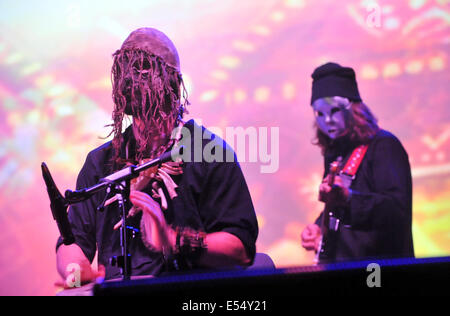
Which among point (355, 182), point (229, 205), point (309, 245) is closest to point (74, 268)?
point (229, 205)

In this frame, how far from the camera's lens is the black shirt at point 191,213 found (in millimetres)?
2197

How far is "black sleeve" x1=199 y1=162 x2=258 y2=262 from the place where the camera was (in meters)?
2.17

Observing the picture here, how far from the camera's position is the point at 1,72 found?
107 inches

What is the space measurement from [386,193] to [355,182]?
172 mm

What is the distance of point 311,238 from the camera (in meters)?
2.73

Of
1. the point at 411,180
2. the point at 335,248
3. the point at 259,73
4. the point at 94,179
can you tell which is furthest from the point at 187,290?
the point at 411,180

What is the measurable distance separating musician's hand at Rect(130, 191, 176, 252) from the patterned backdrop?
699mm

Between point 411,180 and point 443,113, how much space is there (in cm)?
46

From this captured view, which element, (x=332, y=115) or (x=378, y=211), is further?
(x=332, y=115)

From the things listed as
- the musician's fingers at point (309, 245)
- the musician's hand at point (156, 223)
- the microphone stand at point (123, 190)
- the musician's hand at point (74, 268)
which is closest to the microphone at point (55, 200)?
the microphone stand at point (123, 190)

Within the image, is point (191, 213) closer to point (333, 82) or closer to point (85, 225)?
point (85, 225)

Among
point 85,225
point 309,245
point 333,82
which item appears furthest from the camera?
point 333,82

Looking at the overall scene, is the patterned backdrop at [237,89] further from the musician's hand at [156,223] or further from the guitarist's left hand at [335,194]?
the musician's hand at [156,223]

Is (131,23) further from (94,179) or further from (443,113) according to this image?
(443,113)
